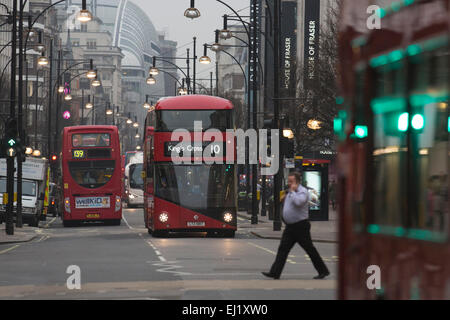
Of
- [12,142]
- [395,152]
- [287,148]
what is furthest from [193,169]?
[395,152]

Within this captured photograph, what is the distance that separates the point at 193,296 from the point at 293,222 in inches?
134

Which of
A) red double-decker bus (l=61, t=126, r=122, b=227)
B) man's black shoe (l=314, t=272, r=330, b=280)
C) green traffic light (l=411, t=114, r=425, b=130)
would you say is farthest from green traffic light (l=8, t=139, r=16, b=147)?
green traffic light (l=411, t=114, r=425, b=130)

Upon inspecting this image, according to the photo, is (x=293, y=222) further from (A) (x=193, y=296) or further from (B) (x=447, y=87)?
(B) (x=447, y=87)

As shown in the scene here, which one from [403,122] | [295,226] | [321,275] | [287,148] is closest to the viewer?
[403,122]

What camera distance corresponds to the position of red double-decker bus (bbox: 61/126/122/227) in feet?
148

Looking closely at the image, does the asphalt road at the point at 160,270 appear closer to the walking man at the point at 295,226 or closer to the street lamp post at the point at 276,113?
the walking man at the point at 295,226

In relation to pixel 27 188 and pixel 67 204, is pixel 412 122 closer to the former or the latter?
pixel 67 204

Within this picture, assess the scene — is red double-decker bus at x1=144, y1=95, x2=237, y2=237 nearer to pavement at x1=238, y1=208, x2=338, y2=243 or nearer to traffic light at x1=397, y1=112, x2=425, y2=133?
pavement at x1=238, y1=208, x2=338, y2=243

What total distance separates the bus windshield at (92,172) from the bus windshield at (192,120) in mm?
12886

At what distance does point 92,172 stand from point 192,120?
13736 mm

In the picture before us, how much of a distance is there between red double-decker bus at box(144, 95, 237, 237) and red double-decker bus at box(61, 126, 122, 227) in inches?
493

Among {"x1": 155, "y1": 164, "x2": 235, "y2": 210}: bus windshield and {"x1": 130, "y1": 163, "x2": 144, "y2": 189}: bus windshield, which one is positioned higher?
{"x1": 130, "y1": 163, "x2": 144, "y2": 189}: bus windshield

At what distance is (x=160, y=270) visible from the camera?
19.7 metres

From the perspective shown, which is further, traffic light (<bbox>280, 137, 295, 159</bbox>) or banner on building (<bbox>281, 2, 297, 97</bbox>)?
banner on building (<bbox>281, 2, 297, 97</bbox>)
